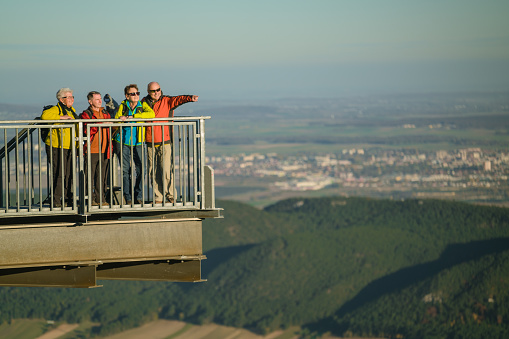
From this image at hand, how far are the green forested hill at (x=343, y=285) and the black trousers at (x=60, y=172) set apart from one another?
141107 millimetres

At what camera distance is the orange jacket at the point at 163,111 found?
14910mm

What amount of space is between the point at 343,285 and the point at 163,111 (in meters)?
158

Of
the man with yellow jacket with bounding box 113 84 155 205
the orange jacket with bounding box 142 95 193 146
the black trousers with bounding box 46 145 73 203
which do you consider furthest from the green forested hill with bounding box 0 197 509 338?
the black trousers with bounding box 46 145 73 203

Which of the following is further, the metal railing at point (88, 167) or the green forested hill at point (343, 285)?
the green forested hill at point (343, 285)

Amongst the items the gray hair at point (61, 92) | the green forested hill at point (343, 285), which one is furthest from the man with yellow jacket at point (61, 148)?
the green forested hill at point (343, 285)

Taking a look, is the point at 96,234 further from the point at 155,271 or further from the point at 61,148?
the point at 61,148

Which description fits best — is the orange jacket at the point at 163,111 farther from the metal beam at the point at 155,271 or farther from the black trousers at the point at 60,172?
the metal beam at the point at 155,271

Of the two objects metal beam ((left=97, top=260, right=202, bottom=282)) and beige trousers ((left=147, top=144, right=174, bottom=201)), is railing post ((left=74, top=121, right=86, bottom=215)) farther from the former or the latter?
beige trousers ((left=147, top=144, right=174, bottom=201))

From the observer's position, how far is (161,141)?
1502 cm

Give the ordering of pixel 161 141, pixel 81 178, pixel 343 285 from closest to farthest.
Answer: pixel 81 178 → pixel 161 141 → pixel 343 285

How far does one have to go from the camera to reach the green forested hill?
159 meters

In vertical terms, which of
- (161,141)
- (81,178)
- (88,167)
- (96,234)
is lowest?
(96,234)

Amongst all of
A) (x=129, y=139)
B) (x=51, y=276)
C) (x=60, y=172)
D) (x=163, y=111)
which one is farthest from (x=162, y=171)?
(x=51, y=276)

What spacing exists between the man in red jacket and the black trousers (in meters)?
1.35
